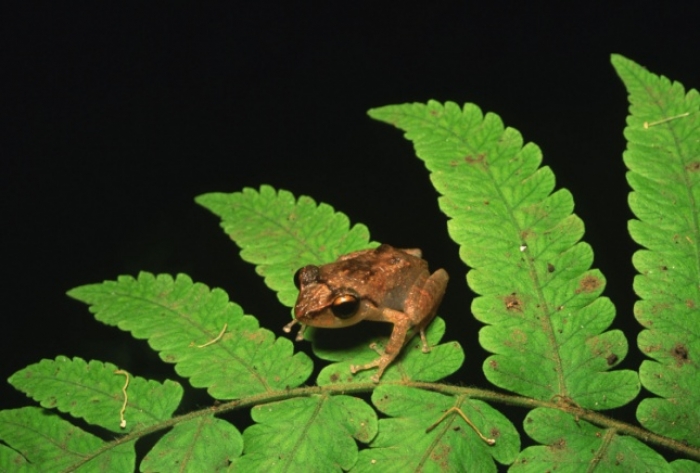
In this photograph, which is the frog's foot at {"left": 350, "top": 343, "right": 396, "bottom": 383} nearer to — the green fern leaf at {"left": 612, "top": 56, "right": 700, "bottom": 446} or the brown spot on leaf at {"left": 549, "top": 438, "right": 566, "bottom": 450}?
the brown spot on leaf at {"left": 549, "top": 438, "right": 566, "bottom": 450}

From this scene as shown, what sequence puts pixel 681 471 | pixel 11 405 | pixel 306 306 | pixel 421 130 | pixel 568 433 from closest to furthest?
pixel 681 471, pixel 568 433, pixel 306 306, pixel 421 130, pixel 11 405

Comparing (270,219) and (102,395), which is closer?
(102,395)

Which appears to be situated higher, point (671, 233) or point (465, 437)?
point (671, 233)

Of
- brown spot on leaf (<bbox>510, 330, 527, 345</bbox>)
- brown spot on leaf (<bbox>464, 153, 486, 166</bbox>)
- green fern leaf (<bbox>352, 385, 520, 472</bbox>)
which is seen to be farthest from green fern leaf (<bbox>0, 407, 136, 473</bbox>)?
brown spot on leaf (<bbox>464, 153, 486, 166</bbox>)

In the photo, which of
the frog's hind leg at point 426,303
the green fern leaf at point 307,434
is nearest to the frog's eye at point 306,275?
the frog's hind leg at point 426,303

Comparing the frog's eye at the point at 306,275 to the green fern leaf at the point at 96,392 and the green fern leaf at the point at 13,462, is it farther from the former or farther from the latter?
the green fern leaf at the point at 13,462

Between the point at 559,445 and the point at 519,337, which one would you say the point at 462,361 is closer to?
the point at 519,337

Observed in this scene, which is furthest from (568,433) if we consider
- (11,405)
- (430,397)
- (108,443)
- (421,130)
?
(11,405)

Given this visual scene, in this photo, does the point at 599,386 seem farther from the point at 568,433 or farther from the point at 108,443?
the point at 108,443
